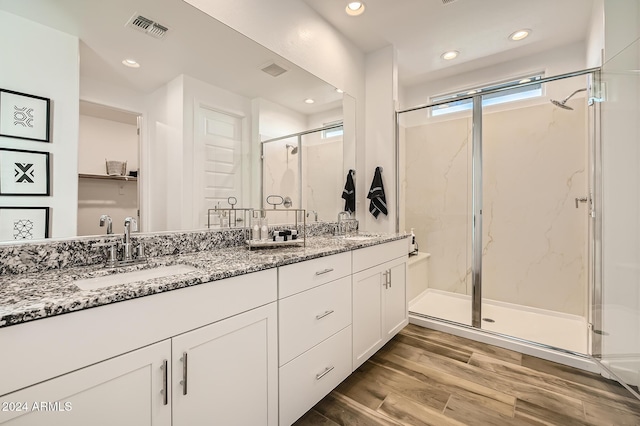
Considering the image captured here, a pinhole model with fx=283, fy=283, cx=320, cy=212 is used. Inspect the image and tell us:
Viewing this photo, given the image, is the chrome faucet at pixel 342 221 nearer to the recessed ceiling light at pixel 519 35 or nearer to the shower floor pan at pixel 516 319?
the shower floor pan at pixel 516 319

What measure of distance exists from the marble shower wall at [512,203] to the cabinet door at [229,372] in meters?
2.68

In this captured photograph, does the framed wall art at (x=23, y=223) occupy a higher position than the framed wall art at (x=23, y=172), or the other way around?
the framed wall art at (x=23, y=172)

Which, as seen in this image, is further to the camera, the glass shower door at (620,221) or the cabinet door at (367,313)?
the cabinet door at (367,313)

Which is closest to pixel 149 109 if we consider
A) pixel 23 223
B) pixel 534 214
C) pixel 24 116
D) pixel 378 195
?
pixel 24 116

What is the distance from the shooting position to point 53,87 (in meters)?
1.11

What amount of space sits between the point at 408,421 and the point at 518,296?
7.62 feet

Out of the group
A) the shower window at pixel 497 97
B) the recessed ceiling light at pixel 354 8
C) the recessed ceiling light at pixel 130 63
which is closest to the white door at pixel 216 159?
the recessed ceiling light at pixel 130 63

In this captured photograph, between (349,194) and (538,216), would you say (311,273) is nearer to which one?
(349,194)

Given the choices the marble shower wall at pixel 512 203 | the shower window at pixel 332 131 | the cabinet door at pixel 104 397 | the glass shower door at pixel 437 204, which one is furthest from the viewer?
Answer: the glass shower door at pixel 437 204

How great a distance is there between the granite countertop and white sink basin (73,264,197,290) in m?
0.02

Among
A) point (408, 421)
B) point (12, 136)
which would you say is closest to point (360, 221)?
point (408, 421)

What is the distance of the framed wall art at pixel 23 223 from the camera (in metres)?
1.02

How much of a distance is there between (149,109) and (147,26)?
16.1 inches

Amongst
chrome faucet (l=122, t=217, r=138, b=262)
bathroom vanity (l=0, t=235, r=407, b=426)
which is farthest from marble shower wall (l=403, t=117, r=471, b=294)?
chrome faucet (l=122, t=217, r=138, b=262)
